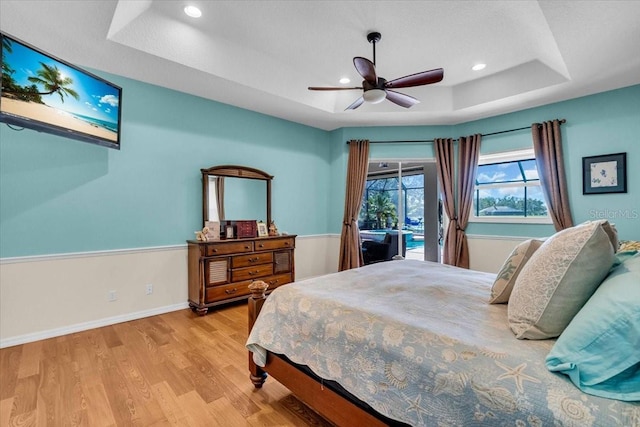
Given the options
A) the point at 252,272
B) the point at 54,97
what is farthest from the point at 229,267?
the point at 54,97

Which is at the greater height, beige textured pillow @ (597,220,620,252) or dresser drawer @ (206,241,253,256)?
beige textured pillow @ (597,220,620,252)

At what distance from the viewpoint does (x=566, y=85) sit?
3.50 m

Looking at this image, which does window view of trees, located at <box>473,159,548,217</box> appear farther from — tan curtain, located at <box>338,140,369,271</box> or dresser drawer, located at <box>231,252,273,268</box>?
dresser drawer, located at <box>231,252,273,268</box>

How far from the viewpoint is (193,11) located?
8.96ft

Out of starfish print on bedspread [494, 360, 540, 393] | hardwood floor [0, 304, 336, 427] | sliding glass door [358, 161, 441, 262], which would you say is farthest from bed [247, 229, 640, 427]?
sliding glass door [358, 161, 441, 262]

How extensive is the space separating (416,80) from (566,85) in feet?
6.95

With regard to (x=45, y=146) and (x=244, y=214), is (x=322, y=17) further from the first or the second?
(x=45, y=146)

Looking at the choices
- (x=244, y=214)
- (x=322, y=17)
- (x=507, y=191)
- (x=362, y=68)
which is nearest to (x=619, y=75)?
(x=507, y=191)

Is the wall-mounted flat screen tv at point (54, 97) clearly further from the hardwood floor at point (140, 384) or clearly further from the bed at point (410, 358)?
the bed at point (410, 358)

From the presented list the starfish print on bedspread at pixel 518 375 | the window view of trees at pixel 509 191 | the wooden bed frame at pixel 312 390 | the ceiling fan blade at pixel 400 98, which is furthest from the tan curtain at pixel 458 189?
the starfish print on bedspread at pixel 518 375

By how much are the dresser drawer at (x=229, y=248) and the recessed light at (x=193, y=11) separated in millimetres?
2376

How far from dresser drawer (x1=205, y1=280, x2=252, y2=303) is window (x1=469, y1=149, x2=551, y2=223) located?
3.68 metres

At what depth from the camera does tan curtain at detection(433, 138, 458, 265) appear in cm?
479

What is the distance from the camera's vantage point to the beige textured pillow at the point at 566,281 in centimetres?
114
